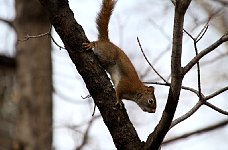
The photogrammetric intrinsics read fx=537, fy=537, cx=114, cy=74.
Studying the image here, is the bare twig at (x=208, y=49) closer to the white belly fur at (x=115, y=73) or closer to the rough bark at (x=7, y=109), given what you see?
the white belly fur at (x=115, y=73)

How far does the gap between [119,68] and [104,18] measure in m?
0.34

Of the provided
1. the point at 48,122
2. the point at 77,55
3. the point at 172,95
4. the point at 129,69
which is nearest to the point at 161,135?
the point at 172,95

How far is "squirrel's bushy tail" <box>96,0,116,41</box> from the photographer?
3.31 m

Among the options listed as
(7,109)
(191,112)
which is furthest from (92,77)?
(7,109)

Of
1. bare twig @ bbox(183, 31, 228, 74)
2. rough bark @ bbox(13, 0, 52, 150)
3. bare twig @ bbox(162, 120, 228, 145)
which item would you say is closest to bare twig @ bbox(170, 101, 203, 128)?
bare twig @ bbox(183, 31, 228, 74)

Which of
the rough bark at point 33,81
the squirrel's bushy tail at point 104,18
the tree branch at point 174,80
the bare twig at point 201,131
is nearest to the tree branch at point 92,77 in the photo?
the tree branch at point 174,80

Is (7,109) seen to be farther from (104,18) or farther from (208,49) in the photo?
(208,49)

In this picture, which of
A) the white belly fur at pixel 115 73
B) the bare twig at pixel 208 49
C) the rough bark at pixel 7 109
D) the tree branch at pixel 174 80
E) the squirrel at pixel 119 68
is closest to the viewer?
the tree branch at pixel 174 80

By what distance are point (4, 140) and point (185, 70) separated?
466 cm

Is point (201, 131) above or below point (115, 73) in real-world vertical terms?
above

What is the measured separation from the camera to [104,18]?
335 centimetres

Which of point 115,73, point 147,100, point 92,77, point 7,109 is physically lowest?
point 92,77

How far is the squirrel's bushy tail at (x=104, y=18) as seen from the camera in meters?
3.31

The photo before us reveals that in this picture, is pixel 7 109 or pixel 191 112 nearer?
pixel 191 112
